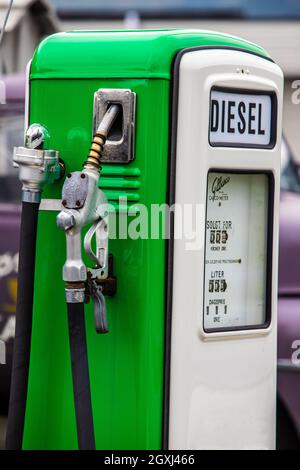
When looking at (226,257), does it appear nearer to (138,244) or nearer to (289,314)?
(138,244)

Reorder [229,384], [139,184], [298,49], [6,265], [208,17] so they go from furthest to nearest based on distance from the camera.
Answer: [208,17], [298,49], [6,265], [229,384], [139,184]

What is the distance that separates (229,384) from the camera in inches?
119

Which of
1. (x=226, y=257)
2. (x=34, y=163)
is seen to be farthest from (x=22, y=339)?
(x=226, y=257)

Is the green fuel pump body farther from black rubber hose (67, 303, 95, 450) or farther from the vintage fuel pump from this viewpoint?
black rubber hose (67, 303, 95, 450)

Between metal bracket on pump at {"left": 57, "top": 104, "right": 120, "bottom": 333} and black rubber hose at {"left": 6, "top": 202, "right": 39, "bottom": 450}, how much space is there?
178 mm

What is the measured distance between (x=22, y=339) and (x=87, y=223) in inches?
15.7

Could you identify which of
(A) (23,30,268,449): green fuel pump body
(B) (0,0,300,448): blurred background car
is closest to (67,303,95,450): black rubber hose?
(A) (23,30,268,449): green fuel pump body

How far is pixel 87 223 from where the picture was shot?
2.77 m

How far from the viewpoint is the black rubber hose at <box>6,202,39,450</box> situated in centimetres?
288

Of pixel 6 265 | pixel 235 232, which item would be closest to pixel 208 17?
pixel 6 265

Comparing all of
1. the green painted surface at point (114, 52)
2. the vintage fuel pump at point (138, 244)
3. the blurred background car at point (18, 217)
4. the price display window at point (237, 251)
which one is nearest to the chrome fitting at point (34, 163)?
the vintage fuel pump at point (138, 244)

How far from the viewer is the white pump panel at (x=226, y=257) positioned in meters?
2.87
